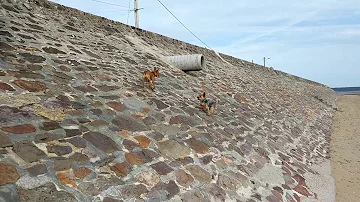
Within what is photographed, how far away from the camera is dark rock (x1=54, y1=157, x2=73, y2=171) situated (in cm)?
277

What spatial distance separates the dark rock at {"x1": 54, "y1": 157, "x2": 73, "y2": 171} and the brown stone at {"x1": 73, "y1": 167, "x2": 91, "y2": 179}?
81 mm

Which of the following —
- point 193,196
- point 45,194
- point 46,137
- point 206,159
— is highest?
point 46,137

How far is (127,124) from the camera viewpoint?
415cm

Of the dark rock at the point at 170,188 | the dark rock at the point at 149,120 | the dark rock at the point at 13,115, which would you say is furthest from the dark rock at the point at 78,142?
the dark rock at the point at 149,120

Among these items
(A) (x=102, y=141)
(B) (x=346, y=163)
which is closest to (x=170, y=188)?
(A) (x=102, y=141)

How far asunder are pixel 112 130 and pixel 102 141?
0.34 meters

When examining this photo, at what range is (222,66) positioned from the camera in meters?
12.8

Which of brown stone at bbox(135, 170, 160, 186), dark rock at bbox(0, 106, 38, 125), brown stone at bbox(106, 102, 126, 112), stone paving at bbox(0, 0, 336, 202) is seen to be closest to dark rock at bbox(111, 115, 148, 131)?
stone paving at bbox(0, 0, 336, 202)

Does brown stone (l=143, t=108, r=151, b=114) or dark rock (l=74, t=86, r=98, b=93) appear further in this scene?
brown stone (l=143, t=108, r=151, b=114)

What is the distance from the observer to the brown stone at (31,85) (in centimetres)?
378

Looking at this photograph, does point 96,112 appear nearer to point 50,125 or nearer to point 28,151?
point 50,125

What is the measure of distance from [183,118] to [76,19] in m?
4.14

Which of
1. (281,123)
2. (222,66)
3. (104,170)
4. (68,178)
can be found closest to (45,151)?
(68,178)

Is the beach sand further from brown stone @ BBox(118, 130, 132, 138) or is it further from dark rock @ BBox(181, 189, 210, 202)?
brown stone @ BBox(118, 130, 132, 138)
